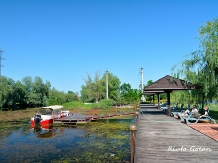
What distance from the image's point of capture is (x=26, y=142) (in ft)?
37.8

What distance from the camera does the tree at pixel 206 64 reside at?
12.5 meters

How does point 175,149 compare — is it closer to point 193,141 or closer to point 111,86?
point 193,141

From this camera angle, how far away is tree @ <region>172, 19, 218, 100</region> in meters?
12.5

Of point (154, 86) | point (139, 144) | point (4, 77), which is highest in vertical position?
point (4, 77)

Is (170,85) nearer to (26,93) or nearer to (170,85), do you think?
(170,85)

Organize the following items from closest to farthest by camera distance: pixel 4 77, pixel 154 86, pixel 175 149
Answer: pixel 175 149 → pixel 154 86 → pixel 4 77

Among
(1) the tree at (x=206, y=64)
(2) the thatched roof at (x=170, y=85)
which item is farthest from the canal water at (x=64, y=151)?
(1) the tree at (x=206, y=64)

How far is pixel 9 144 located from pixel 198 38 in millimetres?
13952

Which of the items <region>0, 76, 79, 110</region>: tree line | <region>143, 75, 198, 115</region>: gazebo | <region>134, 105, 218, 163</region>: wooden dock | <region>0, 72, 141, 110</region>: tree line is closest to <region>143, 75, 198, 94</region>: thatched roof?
<region>143, 75, 198, 115</region>: gazebo

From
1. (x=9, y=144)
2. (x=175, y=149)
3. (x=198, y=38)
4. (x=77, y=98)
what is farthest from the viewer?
(x=77, y=98)

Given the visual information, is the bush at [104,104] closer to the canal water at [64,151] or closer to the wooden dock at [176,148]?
the canal water at [64,151]

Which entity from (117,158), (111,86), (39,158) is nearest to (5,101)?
(111,86)

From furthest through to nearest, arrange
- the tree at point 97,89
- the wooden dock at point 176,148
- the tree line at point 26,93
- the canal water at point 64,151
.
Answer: the tree at point 97,89
the tree line at point 26,93
the canal water at point 64,151
the wooden dock at point 176,148

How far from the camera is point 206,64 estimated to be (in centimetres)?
1325
